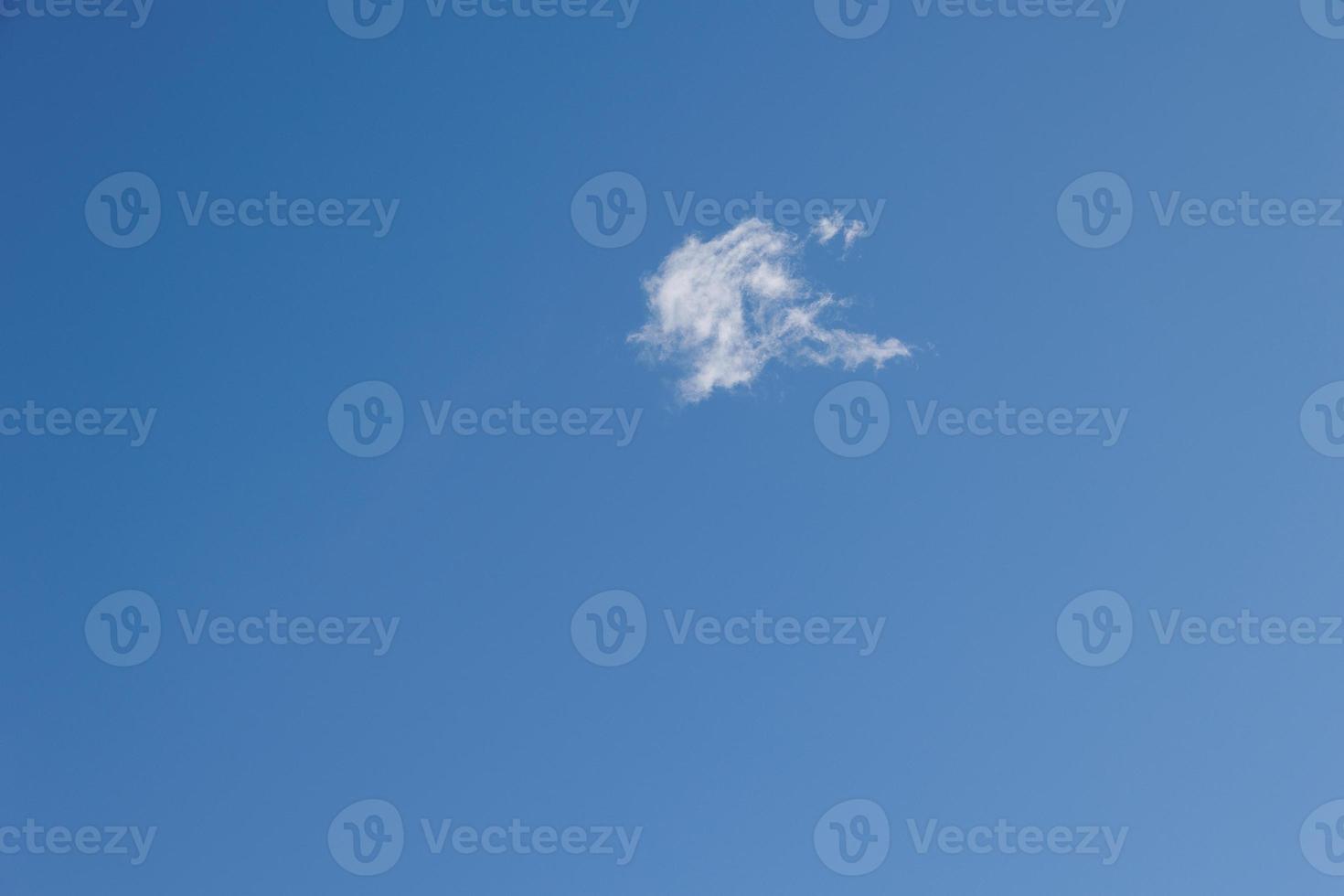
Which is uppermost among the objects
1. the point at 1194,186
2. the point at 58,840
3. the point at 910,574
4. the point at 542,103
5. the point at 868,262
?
the point at 542,103

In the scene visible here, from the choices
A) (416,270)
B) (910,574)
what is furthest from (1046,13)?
(416,270)

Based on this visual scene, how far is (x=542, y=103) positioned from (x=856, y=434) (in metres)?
1.69

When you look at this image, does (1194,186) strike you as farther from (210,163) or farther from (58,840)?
(58,840)

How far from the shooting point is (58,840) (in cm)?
367

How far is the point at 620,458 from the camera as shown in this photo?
371 cm

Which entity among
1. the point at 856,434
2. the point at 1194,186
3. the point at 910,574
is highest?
the point at 1194,186

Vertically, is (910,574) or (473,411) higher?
(473,411)

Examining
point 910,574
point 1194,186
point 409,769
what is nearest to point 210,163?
point 409,769

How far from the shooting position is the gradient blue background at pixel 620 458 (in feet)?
12.0

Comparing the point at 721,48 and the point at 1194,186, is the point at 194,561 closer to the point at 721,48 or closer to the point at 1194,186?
the point at 721,48

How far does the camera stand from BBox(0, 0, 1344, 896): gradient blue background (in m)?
3.66

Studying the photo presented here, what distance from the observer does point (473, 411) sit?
3709mm

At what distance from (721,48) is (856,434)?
1520 millimetres

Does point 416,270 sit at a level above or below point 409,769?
above
